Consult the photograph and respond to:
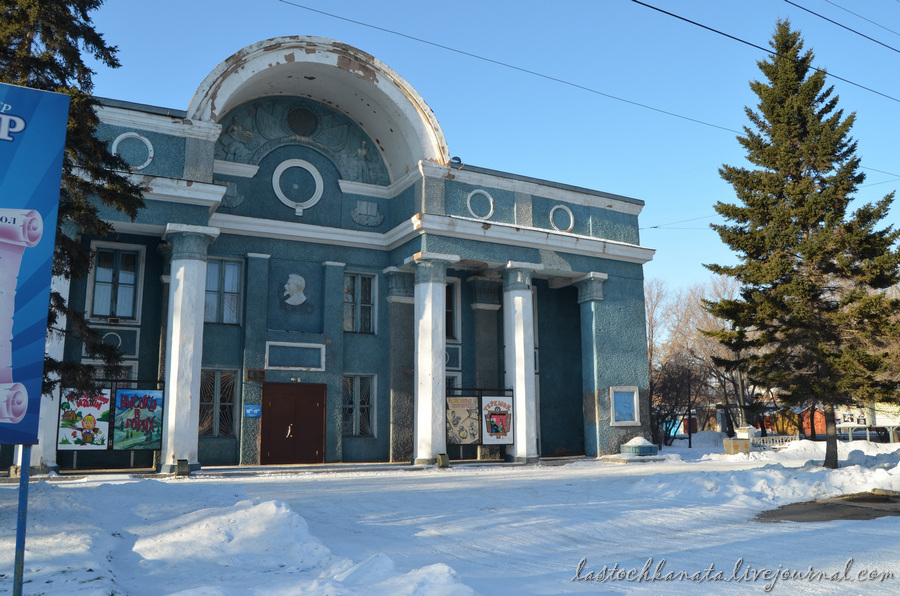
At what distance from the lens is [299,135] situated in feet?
71.8

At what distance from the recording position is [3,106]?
5.66m

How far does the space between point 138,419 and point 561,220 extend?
13867mm

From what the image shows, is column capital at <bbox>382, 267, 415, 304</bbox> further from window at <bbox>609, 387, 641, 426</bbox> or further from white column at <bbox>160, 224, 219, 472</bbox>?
window at <bbox>609, 387, 641, 426</bbox>

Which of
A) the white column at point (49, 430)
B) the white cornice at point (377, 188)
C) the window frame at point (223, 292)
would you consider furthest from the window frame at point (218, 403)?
the white cornice at point (377, 188)

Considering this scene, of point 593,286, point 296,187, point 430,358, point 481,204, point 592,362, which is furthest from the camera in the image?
point 593,286

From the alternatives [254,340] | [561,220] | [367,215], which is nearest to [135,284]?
[254,340]

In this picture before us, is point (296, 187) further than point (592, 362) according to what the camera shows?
No

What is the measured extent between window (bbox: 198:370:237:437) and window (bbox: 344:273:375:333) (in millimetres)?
3857

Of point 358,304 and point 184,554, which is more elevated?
point 358,304

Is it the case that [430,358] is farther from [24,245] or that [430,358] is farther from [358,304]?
[24,245]

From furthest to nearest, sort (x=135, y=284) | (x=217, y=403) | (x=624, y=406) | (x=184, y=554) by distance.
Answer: (x=624, y=406)
(x=217, y=403)
(x=135, y=284)
(x=184, y=554)

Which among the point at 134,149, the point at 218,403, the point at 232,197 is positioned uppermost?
the point at 134,149

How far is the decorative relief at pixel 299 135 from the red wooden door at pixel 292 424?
6779 millimetres

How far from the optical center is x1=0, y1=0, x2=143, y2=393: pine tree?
9523mm
